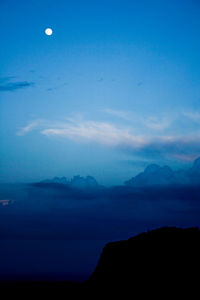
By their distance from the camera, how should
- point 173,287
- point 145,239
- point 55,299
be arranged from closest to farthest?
1. point 173,287
2. point 145,239
3. point 55,299

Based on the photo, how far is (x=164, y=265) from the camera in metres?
29.1

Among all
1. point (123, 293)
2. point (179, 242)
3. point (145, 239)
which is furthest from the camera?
point (145, 239)

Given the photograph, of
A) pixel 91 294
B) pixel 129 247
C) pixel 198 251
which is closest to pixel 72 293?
pixel 91 294

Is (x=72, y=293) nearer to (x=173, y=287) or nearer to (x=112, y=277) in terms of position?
(x=112, y=277)

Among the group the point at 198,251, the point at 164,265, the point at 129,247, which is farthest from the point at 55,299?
the point at 198,251

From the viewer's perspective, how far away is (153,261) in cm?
2995

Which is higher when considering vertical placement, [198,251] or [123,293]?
[198,251]

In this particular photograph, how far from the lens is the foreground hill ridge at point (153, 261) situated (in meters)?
28.0

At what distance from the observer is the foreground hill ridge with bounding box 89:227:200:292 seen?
91.9 feet

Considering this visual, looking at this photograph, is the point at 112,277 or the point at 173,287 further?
the point at 112,277

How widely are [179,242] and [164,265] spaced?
3.02m

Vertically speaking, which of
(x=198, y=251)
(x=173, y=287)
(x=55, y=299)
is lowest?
(x=55, y=299)

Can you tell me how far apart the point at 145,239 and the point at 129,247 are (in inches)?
74.8

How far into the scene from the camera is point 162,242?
31.5 m
